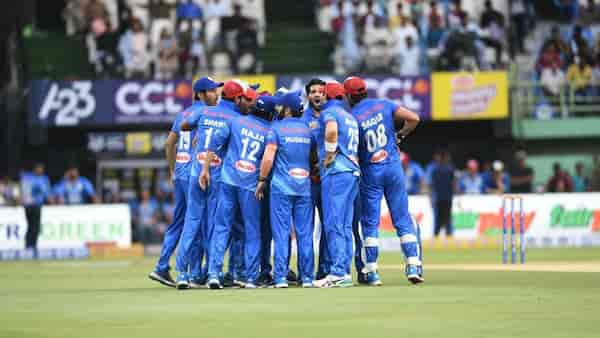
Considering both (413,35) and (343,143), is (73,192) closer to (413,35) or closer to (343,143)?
(413,35)

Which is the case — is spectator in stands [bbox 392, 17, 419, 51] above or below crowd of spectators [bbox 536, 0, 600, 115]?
above

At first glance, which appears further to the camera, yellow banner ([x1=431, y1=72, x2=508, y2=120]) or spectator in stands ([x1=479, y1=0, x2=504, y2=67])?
spectator in stands ([x1=479, y1=0, x2=504, y2=67])

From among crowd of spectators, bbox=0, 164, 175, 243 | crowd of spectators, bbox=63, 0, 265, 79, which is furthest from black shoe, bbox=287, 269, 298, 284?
crowd of spectators, bbox=63, 0, 265, 79

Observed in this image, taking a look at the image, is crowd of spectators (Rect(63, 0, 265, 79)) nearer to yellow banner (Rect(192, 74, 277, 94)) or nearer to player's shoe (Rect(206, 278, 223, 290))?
yellow banner (Rect(192, 74, 277, 94))

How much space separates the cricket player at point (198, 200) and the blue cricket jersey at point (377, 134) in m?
1.60

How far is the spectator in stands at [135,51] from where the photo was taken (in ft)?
117

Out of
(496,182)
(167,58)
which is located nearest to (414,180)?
(496,182)

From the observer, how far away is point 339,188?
17.1 metres

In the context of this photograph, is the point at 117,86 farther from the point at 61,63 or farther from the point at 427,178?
the point at 427,178

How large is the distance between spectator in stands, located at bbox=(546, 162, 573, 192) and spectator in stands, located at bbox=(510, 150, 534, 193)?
0.76 m

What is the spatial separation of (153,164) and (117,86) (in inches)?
93.9

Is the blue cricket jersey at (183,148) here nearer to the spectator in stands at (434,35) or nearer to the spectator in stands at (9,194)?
the spectator in stands at (9,194)

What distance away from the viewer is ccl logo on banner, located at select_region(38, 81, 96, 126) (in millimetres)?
35219

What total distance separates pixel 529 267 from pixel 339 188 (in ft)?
17.4
